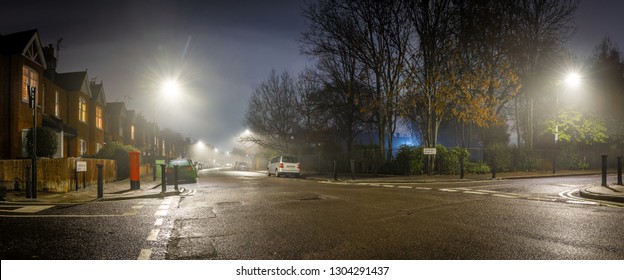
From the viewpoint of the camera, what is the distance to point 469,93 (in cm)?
2608

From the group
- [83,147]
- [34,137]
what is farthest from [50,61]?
[34,137]

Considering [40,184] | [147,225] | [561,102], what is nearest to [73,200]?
[40,184]

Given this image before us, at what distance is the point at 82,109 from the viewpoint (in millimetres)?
30562

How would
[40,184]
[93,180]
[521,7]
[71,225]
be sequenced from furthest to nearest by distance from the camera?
[521,7] < [93,180] < [40,184] < [71,225]

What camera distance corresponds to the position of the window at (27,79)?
2133cm

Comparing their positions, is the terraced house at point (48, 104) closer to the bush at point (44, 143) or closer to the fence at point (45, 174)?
the bush at point (44, 143)

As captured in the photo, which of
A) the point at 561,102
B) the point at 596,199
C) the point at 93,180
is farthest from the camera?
the point at 561,102

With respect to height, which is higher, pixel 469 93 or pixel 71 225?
pixel 469 93

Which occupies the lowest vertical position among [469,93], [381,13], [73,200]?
[73,200]

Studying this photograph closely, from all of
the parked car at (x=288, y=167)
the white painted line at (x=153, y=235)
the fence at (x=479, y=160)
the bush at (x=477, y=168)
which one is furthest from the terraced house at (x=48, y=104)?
the bush at (x=477, y=168)

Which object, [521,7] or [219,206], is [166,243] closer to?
[219,206]

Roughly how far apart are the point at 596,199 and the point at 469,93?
15434 millimetres

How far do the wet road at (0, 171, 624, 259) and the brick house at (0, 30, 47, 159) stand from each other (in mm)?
12924

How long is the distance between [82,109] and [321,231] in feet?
96.8
